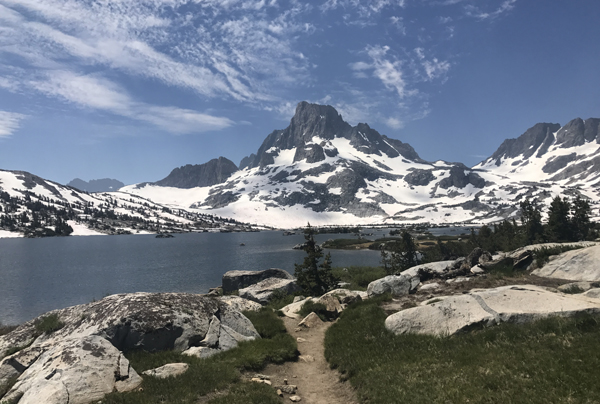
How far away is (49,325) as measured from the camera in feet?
52.7

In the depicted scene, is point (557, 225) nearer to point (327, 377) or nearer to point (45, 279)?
point (327, 377)

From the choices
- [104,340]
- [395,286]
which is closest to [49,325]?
[104,340]

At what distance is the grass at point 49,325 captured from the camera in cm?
1596

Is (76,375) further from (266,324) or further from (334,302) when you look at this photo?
(334,302)

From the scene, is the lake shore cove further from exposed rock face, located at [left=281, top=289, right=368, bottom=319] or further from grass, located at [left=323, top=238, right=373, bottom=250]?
grass, located at [left=323, top=238, right=373, bottom=250]

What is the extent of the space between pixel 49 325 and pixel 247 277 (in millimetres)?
32454

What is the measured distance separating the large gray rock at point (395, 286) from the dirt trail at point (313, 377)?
26.4ft

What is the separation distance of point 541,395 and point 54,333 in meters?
19.6

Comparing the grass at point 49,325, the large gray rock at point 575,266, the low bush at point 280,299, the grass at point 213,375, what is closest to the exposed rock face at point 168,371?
the grass at point 213,375

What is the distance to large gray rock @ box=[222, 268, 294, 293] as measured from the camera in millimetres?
47250

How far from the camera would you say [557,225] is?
170ft

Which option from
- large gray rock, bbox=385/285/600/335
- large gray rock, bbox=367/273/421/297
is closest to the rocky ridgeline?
large gray rock, bbox=385/285/600/335

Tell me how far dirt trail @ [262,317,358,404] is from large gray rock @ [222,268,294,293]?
29.9 m

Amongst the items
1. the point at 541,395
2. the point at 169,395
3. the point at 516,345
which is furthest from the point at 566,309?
the point at 169,395
